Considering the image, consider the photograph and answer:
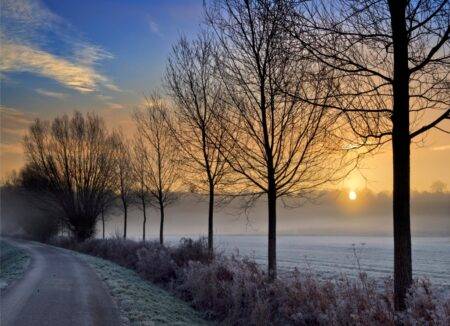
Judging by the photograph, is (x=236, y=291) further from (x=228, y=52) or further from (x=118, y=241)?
(x=118, y=241)

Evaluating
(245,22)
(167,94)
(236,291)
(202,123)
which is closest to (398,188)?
(236,291)

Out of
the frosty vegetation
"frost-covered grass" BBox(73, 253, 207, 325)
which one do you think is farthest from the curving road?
the frosty vegetation

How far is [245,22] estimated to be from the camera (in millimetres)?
14203

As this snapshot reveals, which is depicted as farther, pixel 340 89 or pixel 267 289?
pixel 267 289

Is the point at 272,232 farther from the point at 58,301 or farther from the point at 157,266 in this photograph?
the point at 157,266

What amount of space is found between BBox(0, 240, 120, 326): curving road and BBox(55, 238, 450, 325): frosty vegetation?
2.91 meters

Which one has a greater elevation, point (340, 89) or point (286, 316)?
point (340, 89)

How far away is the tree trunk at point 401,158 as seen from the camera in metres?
8.75

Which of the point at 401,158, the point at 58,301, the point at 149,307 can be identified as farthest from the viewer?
the point at 58,301

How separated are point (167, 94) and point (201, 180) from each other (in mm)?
4410

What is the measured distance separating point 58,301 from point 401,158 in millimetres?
10164

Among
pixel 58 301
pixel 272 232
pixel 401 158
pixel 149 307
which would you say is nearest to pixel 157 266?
pixel 58 301

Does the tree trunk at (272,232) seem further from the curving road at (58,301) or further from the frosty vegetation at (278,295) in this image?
the curving road at (58,301)

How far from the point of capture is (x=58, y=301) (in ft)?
45.3
